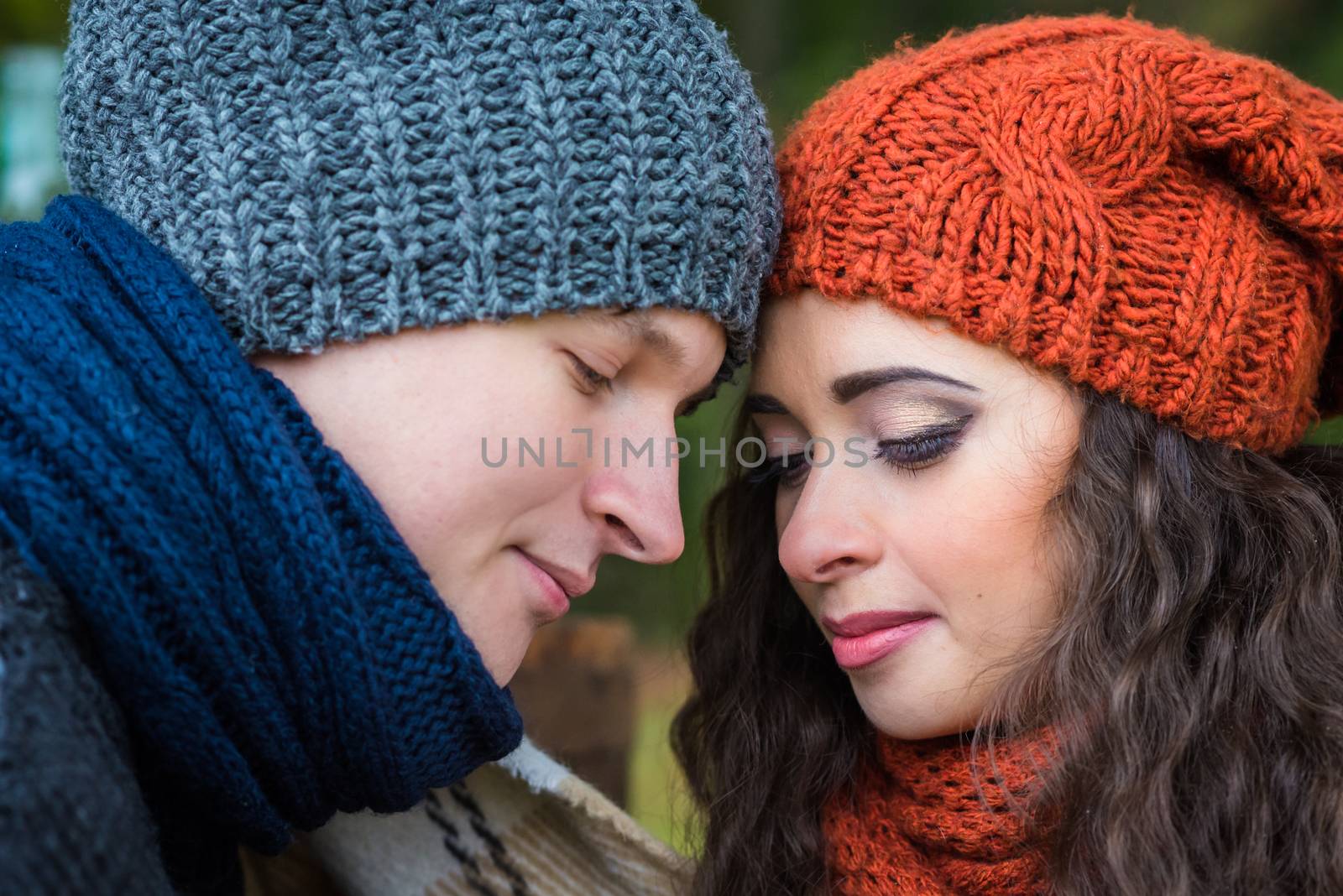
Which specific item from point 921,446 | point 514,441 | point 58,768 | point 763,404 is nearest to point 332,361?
point 514,441

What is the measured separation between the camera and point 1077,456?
1634 mm

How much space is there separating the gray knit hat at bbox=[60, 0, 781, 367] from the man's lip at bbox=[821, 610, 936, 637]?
54 cm

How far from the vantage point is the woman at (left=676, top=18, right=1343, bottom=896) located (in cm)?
158

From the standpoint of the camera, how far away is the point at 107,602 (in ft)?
4.11

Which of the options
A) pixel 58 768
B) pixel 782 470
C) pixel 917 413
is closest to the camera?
pixel 58 768

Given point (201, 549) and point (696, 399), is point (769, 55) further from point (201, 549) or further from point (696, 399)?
point (201, 549)

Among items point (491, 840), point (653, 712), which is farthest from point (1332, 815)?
point (653, 712)

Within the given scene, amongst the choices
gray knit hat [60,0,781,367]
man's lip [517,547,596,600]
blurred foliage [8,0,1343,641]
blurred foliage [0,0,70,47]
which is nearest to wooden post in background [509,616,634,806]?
blurred foliage [8,0,1343,641]

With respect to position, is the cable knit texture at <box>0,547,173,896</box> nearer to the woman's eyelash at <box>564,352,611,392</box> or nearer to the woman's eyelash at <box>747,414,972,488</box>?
the woman's eyelash at <box>564,352,611,392</box>

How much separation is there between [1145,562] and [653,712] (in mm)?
3139

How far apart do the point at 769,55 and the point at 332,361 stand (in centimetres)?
257

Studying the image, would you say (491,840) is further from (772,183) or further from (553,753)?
(772,183)

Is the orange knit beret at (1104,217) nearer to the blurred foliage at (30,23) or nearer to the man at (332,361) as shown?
the man at (332,361)

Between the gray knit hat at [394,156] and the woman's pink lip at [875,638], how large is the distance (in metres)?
0.57
